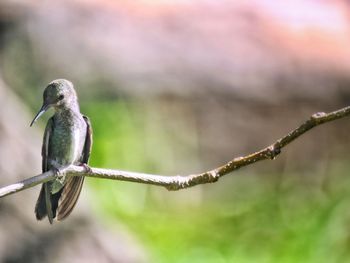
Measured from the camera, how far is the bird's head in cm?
219

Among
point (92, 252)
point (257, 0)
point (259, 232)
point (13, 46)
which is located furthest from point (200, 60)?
point (92, 252)

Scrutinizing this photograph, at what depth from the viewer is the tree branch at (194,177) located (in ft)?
5.67

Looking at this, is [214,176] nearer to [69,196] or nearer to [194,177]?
[194,177]

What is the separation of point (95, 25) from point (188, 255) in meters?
3.11

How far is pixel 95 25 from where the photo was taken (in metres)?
8.28

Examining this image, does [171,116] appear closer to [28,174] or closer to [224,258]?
[224,258]

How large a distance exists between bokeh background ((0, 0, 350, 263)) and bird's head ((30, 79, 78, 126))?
8.71 ft

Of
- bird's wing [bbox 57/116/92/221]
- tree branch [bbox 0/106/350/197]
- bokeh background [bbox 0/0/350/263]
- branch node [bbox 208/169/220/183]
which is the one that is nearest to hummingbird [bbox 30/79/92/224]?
bird's wing [bbox 57/116/92/221]

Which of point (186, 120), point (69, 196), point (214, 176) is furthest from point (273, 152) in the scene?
point (186, 120)

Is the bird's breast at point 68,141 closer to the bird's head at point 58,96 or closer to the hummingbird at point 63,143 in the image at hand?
the hummingbird at point 63,143

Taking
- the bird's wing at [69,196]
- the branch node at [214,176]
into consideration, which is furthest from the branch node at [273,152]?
the bird's wing at [69,196]

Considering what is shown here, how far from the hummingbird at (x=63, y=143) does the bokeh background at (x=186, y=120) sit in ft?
8.01

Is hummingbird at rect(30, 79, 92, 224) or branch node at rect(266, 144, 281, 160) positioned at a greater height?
hummingbird at rect(30, 79, 92, 224)

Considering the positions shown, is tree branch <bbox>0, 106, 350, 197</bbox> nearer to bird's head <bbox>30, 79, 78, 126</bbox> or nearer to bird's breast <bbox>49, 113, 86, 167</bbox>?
bird's head <bbox>30, 79, 78, 126</bbox>
